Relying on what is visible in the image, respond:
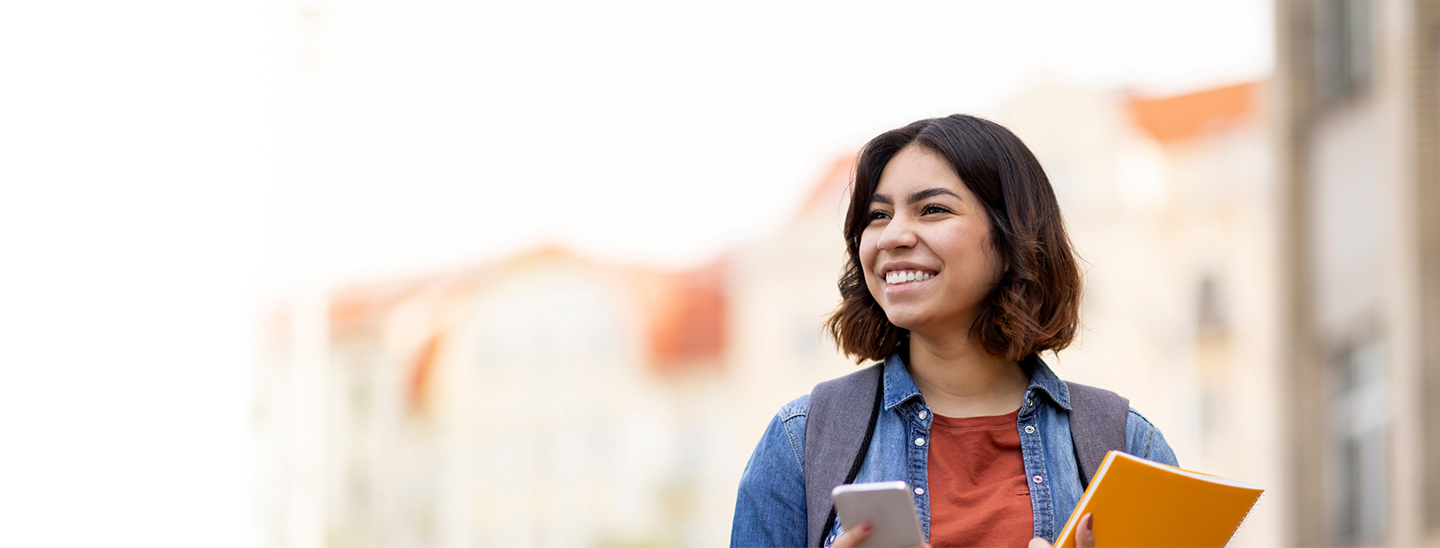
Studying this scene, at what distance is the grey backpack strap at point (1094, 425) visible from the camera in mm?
2271

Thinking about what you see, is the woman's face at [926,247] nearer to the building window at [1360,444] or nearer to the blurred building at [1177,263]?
the building window at [1360,444]

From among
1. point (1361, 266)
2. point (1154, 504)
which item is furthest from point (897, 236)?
point (1361, 266)

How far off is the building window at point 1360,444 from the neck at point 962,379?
9.31 metres

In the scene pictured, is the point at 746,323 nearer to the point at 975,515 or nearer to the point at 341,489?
the point at 341,489

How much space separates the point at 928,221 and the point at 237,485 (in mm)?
16234

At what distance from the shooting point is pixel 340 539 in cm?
4581

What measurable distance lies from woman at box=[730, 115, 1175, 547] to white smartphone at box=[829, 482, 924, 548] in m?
0.18

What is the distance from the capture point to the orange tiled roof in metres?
31.1

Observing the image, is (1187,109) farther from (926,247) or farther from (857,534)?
(857,534)

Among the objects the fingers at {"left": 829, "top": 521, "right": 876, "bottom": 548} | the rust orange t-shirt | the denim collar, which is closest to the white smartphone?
the fingers at {"left": 829, "top": 521, "right": 876, "bottom": 548}

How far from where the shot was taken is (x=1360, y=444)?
37.0ft

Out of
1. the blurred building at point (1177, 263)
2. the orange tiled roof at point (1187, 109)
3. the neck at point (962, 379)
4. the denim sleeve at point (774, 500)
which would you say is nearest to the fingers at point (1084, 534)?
the neck at point (962, 379)

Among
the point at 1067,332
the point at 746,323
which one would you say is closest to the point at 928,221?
the point at 1067,332

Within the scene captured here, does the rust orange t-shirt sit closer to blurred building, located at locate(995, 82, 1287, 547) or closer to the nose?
the nose
